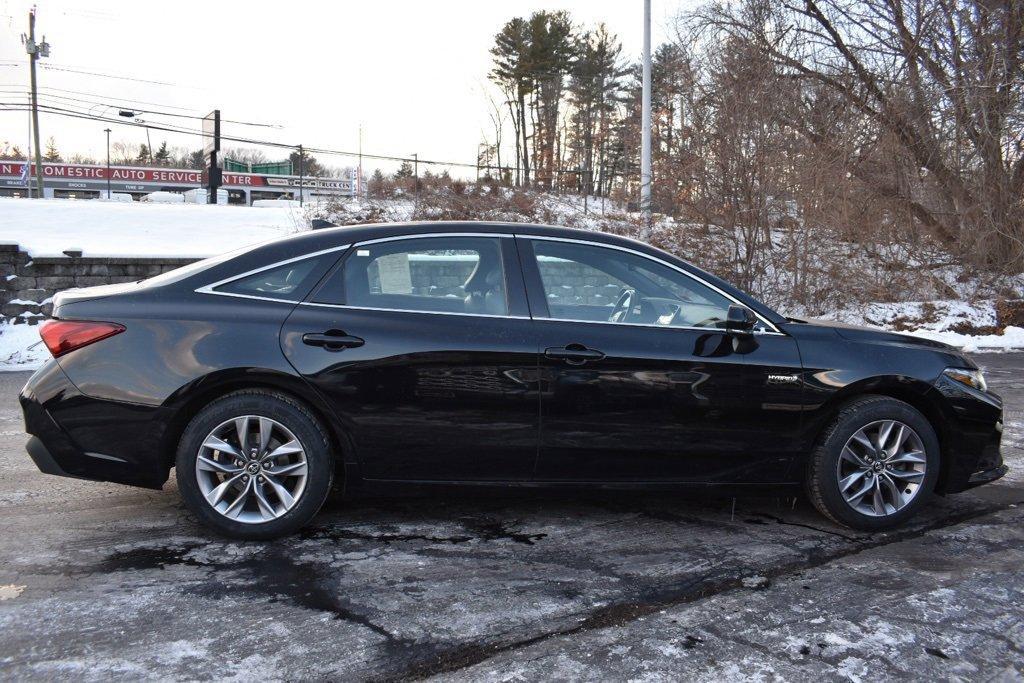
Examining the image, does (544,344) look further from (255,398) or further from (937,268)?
(937,268)

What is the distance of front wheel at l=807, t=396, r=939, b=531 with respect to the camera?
4.28 meters

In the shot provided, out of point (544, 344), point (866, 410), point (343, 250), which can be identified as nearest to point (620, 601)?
point (544, 344)

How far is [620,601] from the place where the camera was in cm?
340

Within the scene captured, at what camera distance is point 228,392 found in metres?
3.97

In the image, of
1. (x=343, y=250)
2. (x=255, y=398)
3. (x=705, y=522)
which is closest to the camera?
(x=255, y=398)

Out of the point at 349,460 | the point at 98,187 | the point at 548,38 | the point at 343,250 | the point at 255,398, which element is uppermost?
the point at 548,38

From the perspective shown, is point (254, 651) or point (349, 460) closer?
point (254, 651)

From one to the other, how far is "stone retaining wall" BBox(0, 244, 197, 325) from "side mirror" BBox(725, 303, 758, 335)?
9863mm

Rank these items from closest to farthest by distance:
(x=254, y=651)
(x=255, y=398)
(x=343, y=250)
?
(x=254, y=651) < (x=255, y=398) < (x=343, y=250)

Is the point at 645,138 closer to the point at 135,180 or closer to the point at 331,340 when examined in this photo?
the point at 331,340

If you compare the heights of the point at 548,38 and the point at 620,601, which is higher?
the point at 548,38

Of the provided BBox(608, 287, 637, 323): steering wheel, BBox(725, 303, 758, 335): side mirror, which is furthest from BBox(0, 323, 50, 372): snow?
BBox(725, 303, 758, 335): side mirror

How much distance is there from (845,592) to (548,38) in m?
43.6

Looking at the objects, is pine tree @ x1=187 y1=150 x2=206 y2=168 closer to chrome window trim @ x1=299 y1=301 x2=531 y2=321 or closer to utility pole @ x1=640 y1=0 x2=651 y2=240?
Answer: utility pole @ x1=640 y1=0 x2=651 y2=240
